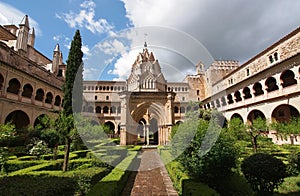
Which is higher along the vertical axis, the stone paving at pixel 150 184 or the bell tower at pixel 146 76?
the bell tower at pixel 146 76

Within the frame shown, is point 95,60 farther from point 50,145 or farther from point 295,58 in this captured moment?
point 295,58

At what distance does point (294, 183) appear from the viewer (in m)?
8.32

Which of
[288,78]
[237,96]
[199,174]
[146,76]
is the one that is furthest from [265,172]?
[146,76]

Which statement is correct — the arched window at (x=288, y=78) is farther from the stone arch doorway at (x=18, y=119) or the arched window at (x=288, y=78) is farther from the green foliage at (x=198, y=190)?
the stone arch doorway at (x=18, y=119)

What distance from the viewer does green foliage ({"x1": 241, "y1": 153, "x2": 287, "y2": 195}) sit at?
5699mm

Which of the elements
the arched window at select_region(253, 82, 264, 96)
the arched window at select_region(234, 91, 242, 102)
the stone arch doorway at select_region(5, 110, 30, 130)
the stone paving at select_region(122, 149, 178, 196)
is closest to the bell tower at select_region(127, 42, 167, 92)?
the arched window at select_region(234, 91, 242, 102)

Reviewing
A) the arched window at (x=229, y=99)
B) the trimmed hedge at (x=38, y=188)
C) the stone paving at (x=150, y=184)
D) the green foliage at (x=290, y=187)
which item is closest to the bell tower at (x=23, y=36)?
the stone paving at (x=150, y=184)

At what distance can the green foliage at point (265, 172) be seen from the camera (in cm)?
570

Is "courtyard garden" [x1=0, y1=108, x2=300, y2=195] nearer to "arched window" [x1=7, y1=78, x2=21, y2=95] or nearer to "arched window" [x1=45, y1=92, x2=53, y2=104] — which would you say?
"arched window" [x1=7, y1=78, x2=21, y2=95]

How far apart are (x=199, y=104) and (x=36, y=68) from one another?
106ft

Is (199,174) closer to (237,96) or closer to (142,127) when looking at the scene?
(237,96)

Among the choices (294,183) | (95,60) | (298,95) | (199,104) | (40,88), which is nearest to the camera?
(294,183)

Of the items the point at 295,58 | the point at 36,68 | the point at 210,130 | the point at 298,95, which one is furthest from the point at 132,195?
the point at 36,68

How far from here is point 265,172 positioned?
18.7 ft
